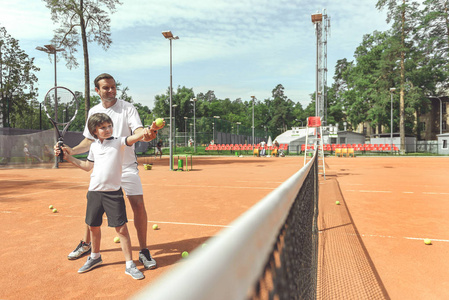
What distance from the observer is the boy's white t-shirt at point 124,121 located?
3.52m

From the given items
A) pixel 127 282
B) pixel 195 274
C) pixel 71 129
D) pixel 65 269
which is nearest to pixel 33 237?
pixel 65 269

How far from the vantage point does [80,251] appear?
396cm

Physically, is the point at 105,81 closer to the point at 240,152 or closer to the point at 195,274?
the point at 195,274

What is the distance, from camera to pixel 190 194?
28.1ft

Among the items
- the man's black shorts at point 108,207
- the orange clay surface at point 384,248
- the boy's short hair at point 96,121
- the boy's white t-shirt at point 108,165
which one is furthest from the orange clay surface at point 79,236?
the orange clay surface at point 384,248

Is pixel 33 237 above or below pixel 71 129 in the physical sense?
A: below

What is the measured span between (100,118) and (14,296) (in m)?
1.81

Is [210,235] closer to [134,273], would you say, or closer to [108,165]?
[134,273]

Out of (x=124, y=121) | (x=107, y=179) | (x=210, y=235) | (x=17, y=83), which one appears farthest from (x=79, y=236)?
(x=17, y=83)

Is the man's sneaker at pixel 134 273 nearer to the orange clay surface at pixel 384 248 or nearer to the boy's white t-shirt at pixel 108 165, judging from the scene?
the boy's white t-shirt at pixel 108 165

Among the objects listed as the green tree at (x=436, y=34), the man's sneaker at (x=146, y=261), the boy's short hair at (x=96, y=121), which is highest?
the green tree at (x=436, y=34)

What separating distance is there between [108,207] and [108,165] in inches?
16.3

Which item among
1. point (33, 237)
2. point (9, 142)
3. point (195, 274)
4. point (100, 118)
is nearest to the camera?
point (195, 274)

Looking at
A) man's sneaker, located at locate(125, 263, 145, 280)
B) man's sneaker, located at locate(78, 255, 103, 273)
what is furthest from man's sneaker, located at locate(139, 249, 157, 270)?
man's sneaker, located at locate(78, 255, 103, 273)
